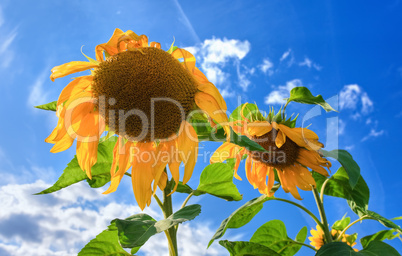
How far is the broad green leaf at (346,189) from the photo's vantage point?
253cm

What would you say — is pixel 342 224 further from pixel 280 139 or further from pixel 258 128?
pixel 258 128

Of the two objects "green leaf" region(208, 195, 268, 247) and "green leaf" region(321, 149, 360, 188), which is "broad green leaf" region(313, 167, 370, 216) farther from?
"green leaf" region(208, 195, 268, 247)

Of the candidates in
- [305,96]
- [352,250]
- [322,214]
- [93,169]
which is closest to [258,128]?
[305,96]

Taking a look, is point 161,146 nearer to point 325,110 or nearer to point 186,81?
point 186,81

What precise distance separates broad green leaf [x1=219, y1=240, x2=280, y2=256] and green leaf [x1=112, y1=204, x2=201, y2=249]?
0.57 metres

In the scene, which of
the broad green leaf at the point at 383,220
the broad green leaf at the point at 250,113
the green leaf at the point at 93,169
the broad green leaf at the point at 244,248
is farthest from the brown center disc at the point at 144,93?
the broad green leaf at the point at 383,220

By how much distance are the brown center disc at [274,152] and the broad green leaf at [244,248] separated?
2.32 ft

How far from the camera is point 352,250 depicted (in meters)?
2.16

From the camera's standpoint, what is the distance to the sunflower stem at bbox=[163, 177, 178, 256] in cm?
175

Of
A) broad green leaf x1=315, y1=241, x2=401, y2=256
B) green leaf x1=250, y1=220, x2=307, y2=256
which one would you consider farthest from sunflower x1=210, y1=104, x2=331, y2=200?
broad green leaf x1=315, y1=241, x2=401, y2=256

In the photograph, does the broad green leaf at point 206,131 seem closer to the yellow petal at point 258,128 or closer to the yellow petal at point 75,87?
the yellow petal at point 75,87

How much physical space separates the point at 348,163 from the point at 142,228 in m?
1.27

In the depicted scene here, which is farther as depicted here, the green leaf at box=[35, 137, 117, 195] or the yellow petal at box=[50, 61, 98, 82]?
the green leaf at box=[35, 137, 117, 195]

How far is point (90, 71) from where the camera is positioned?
1743mm
